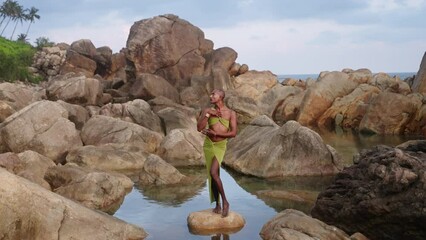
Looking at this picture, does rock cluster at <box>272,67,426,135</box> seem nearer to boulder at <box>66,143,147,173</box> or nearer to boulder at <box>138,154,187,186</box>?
boulder at <box>66,143,147,173</box>

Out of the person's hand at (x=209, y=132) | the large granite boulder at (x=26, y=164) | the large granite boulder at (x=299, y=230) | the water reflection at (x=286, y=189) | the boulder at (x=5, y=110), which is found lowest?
the water reflection at (x=286, y=189)

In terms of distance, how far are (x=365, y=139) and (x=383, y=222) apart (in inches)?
720

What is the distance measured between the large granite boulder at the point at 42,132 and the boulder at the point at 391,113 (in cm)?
1743

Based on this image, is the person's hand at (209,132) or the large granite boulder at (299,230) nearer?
the large granite boulder at (299,230)

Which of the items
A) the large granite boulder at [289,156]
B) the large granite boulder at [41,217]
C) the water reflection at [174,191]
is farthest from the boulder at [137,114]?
the large granite boulder at [41,217]

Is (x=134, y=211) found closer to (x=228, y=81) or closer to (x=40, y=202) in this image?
(x=40, y=202)

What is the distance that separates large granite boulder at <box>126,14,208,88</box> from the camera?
4191 cm

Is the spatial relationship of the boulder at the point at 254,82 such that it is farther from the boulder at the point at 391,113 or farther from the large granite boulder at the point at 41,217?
the large granite boulder at the point at 41,217

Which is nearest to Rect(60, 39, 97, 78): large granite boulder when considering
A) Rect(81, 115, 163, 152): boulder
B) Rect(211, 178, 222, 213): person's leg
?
Rect(81, 115, 163, 152): boulder

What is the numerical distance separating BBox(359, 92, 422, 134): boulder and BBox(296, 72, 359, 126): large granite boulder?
12.1ft

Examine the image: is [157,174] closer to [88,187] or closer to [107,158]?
[107,158]

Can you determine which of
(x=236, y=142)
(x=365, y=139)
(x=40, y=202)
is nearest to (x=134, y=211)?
(x=40, y=202)

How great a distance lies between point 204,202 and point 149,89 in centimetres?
2490

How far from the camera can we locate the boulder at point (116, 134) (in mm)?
16938
